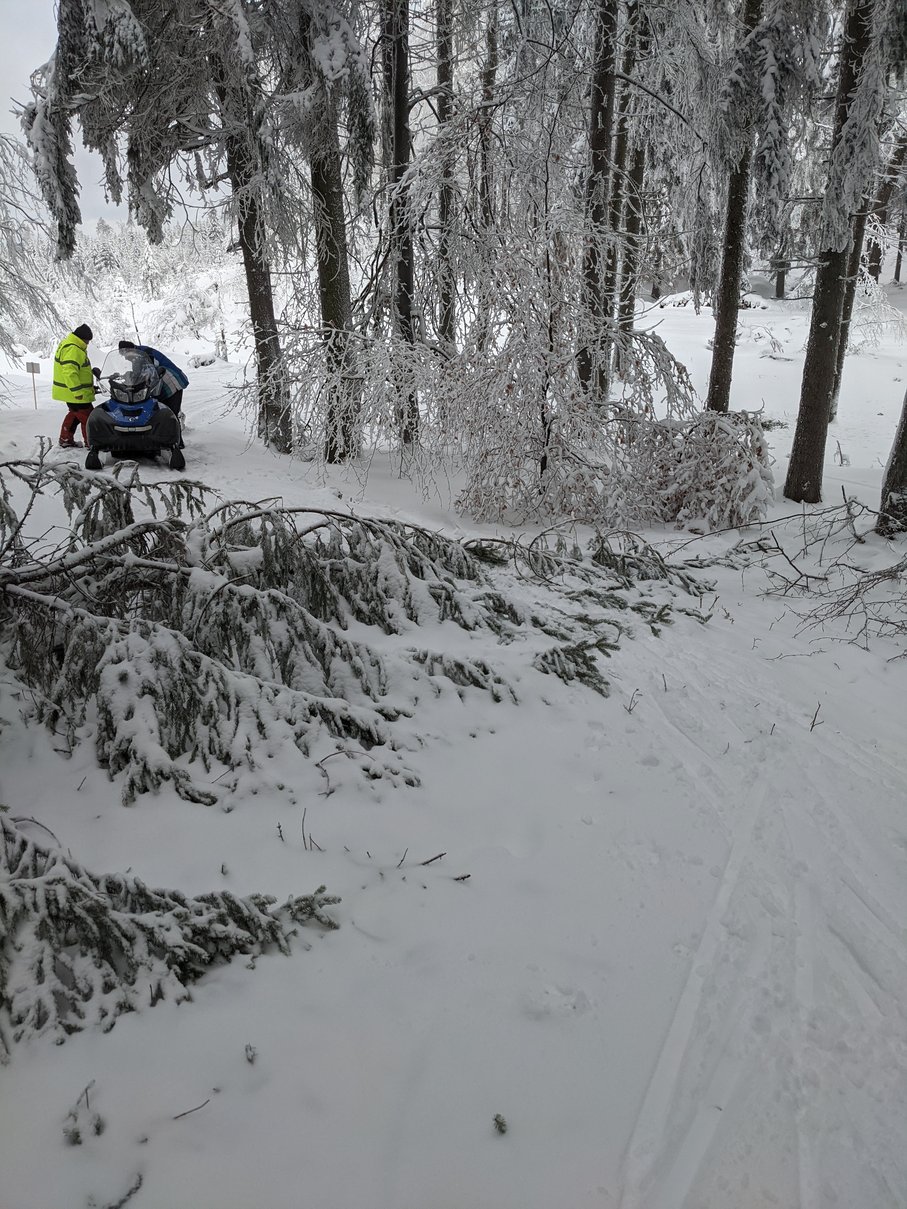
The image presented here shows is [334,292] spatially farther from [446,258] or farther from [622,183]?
[622,183]

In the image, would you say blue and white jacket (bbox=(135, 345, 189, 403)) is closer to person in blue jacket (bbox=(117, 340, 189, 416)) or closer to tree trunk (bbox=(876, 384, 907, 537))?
person in blue jacket (bbox=(117, 340, 189, 416))

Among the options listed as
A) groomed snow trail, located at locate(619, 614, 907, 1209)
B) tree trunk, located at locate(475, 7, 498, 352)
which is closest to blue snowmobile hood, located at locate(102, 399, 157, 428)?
tree trunk, located at locate(475, 7, 498, 352)

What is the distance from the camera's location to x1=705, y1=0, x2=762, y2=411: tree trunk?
9.34 meters

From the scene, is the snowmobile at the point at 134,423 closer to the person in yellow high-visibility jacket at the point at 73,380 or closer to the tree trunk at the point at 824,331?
the person in yellow high-visibility jacket at the point at 73,380

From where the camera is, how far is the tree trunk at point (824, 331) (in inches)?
297

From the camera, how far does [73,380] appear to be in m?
9.12

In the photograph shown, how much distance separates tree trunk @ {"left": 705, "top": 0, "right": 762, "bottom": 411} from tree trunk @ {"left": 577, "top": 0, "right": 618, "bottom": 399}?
179cm

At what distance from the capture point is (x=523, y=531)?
741 cm

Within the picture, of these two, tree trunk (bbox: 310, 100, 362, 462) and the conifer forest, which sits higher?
tree trunk (bbox: 310, 100, 362, 462)

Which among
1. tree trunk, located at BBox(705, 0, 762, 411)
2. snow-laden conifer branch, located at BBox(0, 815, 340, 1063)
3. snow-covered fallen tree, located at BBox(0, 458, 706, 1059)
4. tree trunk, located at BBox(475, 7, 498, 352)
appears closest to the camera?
snow-laden conifer branch, located at BBox(0, 815, 340, 1063)

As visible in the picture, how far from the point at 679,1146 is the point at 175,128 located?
10.7 m

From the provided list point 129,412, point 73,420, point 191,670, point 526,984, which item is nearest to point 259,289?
point 129,412

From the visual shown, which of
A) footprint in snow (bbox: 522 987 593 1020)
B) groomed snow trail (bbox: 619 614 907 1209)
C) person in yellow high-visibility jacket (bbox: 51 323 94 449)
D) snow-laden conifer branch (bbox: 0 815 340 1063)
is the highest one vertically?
person in yellow high-visibility jacket (bbox: 51 323 94 449)

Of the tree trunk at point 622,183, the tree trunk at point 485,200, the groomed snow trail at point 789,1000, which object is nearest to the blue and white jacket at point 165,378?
A: the tree trunk at point 485,200
